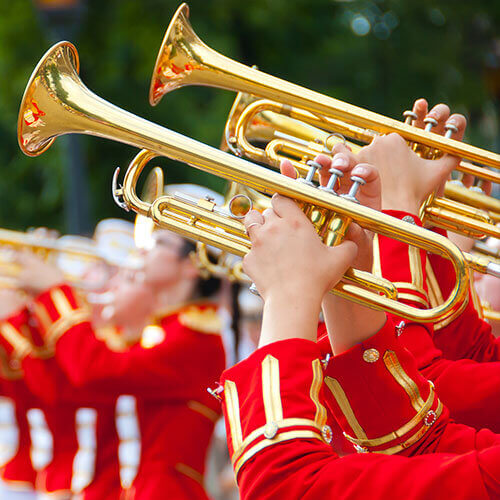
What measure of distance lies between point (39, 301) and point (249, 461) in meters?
2.79

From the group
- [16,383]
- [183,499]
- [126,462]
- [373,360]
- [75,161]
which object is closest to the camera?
[373,360]

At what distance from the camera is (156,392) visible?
3598mm

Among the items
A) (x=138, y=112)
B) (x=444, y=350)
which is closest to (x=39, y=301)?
(x=444, y=350)

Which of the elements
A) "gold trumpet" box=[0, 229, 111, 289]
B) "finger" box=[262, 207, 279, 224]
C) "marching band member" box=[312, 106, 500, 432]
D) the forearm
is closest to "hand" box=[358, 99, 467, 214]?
"marching band member" box=[312, 106, 500, 432]

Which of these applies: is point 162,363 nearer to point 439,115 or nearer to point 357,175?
point 439,115

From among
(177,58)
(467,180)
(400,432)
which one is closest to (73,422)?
(177,58)

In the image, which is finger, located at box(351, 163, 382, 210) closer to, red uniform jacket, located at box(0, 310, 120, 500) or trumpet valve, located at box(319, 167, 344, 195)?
trumpet valve, located at box(319, 167, 344, 195)

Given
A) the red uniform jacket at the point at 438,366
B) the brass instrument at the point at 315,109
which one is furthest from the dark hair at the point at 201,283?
the red uniform jacket at the point at 438,366

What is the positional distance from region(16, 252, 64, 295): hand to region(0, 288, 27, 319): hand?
0.68 m

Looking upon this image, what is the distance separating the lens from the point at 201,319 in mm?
3812

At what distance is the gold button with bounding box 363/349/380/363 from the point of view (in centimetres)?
156

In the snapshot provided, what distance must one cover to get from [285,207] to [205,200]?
1.10 feet


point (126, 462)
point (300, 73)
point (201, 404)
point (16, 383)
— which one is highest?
point (300, 73)

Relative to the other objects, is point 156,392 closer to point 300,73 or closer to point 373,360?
point 373,360
